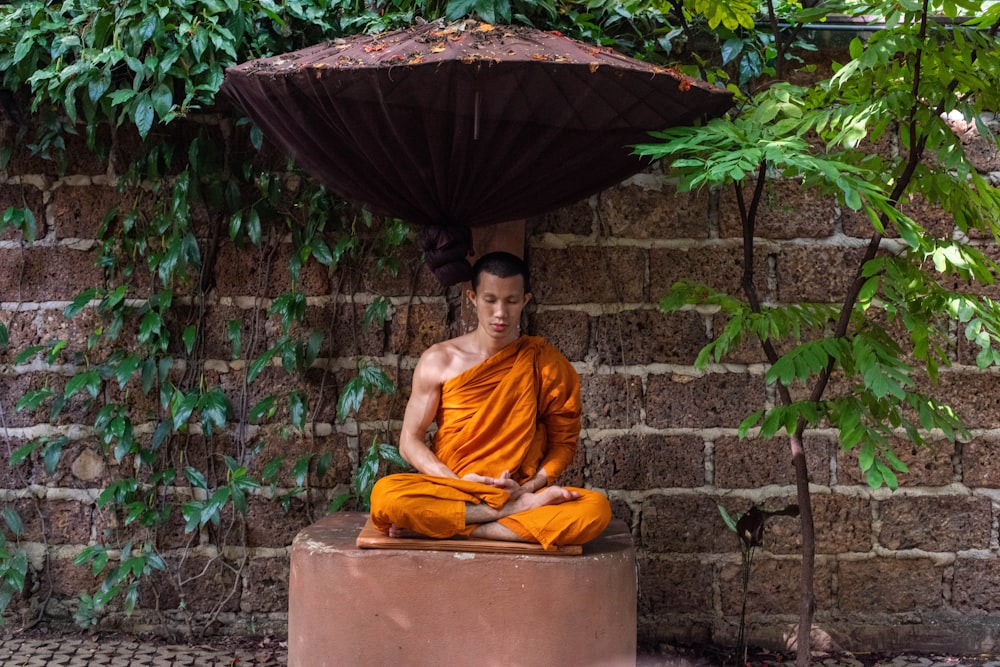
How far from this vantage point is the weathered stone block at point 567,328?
3711 mm

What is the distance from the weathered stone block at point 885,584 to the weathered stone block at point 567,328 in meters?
1.35

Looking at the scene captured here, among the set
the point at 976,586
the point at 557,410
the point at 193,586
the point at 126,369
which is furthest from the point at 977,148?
the point at 193,586

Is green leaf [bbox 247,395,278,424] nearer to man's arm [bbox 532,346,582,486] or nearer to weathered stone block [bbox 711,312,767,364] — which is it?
man's arm [bbox 532,346,582,486]

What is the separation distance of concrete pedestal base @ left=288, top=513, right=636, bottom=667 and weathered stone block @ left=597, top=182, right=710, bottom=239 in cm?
141

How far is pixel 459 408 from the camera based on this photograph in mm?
3078

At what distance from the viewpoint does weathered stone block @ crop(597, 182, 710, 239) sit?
12.2 feet

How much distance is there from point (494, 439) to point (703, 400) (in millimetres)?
1054

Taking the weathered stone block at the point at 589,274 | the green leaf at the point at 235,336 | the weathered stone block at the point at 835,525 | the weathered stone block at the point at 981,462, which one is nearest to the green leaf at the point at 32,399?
the green leaf at the point at 235,336

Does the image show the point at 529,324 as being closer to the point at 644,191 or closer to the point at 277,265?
the point at 644,191

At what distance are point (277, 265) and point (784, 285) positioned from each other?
2023 mm

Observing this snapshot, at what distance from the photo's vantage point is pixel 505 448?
3.03 meters

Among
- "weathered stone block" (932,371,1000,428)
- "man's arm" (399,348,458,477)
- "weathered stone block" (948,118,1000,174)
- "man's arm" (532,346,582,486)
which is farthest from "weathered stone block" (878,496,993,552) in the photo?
"man's arm" (399,348,458,477)

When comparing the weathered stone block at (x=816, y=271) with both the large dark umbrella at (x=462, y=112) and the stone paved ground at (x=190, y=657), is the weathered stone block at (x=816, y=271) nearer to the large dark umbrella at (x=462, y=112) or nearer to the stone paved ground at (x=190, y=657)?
the large dark umbrella at (x=462, y=112)

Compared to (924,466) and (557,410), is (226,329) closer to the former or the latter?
(557,410)
